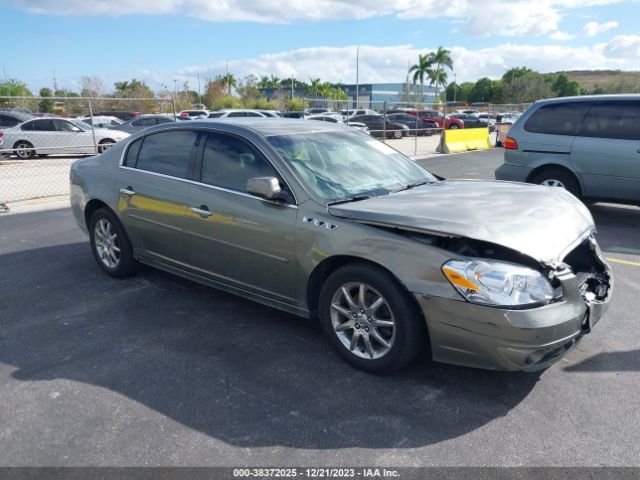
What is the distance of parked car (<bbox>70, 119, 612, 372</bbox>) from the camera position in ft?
9.76

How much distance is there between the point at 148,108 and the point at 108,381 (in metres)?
38.0

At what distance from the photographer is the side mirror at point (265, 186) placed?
3.65 m

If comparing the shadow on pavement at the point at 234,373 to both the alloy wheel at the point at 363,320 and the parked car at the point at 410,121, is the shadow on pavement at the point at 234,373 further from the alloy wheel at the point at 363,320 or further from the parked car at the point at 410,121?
the parked car at the point at 410,121

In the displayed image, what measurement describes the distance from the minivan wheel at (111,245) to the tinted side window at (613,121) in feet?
20.9

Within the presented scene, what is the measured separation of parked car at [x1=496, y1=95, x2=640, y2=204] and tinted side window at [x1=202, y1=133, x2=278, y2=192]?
5.42m

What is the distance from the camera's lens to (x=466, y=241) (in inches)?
123

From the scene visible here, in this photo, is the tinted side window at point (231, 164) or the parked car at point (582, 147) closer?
the tinted side window at point (231, 164)

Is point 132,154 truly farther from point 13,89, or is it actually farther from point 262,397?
point 13,89

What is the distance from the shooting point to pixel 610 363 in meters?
3.58

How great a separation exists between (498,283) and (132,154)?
12.1 ft

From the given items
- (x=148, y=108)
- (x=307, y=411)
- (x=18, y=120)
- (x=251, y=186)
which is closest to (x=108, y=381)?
(x=307, y=411)

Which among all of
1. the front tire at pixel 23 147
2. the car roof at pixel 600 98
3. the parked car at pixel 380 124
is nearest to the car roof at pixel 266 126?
the car roof at pixel 600 98

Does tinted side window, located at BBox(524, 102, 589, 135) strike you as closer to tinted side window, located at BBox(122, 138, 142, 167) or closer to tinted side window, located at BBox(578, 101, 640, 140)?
tinted side window, located at BBox(578, 101, 640, 140)

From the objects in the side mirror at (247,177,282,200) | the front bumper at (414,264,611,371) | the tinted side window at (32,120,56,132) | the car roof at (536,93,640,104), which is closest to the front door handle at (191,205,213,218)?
the side mirror at (247,177,282,200)
